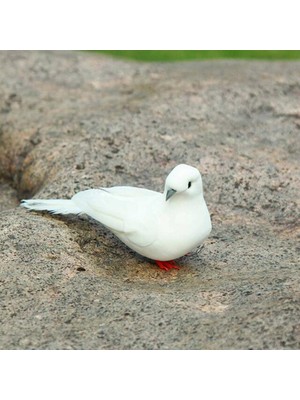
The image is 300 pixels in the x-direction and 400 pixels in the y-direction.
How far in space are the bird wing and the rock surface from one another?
18 cm

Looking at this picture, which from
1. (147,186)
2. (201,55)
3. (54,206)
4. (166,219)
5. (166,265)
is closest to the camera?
(166,219)

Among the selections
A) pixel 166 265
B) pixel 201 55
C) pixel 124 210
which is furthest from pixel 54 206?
pixel 201 55

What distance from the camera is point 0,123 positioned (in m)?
5.43

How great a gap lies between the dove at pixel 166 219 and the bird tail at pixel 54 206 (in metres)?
0.20

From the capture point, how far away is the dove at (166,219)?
3.61 meters

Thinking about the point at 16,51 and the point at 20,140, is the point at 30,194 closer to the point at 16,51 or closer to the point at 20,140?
the point at 20,140

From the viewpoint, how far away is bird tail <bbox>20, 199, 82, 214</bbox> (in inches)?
157

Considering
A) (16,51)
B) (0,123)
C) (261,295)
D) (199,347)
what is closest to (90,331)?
(199,347)

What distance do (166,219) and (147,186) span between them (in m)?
0.89

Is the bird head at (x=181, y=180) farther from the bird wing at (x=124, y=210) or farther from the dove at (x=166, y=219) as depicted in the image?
the bird wing at (x=124, y=210)

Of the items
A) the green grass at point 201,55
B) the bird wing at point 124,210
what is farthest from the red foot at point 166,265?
the green grass at point 201,55

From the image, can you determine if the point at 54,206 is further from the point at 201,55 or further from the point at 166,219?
the point at 201,55

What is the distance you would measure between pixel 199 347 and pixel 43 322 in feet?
2.32

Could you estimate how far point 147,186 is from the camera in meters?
4.54
